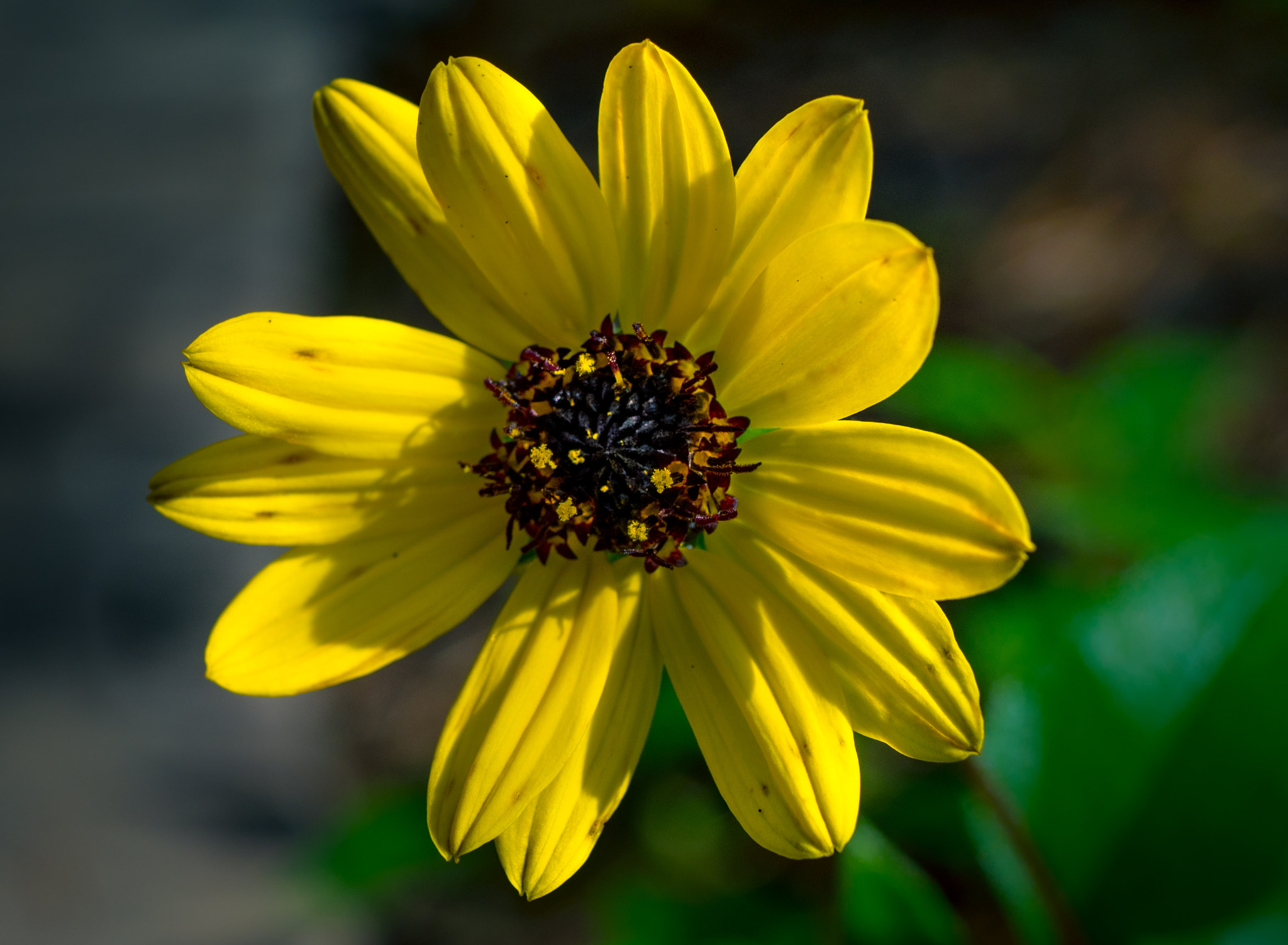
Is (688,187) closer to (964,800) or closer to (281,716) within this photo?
(964,800)

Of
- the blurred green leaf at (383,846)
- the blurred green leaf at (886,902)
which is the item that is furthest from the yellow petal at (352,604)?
the blurred green leaf at (383,846)

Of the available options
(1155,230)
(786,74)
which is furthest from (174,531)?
(1155,230)

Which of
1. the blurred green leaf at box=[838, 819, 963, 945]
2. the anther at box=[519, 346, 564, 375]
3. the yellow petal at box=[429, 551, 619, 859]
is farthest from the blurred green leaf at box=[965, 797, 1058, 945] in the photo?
the anther at box=[519, 346, 564, 375]

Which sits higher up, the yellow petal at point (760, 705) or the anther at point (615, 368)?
the anther at point (615, 368)

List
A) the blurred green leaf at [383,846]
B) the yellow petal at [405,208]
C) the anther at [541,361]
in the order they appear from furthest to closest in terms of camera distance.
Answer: the blurred green leaf at [383,846], the anther at [541,361], the yellow petal at [405,208]

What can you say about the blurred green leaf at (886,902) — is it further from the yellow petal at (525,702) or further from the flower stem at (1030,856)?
the yellow petal at (525,702)
